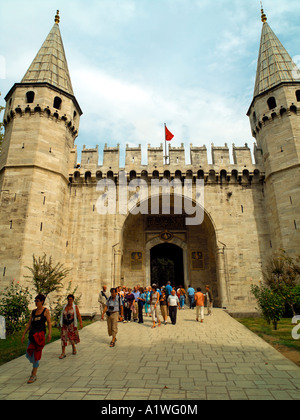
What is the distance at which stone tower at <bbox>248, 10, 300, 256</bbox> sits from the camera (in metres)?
12.8

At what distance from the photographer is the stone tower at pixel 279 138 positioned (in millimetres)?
12844

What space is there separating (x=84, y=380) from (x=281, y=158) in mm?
13905

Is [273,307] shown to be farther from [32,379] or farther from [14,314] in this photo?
[14,314]

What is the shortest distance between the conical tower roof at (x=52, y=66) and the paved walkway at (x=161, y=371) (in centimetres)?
1456

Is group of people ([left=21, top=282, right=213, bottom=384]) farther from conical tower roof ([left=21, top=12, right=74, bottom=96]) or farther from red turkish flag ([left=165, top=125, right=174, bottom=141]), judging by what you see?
conical tower roof ([left=21, top=12, right=74, bottom=96])

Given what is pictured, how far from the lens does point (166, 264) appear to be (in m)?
17.9

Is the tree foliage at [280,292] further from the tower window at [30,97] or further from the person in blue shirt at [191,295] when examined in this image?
the tower window at [30,97]

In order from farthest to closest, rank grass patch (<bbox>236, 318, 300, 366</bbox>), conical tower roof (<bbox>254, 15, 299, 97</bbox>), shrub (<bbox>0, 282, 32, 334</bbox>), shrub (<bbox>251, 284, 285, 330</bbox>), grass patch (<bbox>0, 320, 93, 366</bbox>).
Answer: conical tower roof (<bbox>254, 15, 299, 97</bbox>)
shrub (<bbox>0, 282, 32, 334</bbox>)
shrub (<bbox>251, 284, 285, 330</bbox>)
grass patch (<bbox>0, 320, 93, 366</bbox>)
grass patch (<bbox>236, 318, 300, 366</bbox>)

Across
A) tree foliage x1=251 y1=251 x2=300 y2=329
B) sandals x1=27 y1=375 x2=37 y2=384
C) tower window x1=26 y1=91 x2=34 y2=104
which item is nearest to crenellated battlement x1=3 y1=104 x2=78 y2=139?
tower window x1=26 y1=91 x2=34 y2=104

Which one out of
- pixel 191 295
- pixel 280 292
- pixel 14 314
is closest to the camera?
pixel 14 314

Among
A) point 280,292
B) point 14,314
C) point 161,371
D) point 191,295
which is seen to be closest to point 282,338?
point 280,292

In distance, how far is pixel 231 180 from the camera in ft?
49.4

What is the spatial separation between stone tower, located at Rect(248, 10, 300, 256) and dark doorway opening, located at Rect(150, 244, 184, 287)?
646cm

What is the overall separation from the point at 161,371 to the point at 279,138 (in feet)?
45.2
